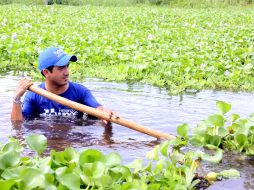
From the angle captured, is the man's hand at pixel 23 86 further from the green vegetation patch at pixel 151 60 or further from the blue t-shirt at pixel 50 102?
the green vegetation patch at pixel 151 60

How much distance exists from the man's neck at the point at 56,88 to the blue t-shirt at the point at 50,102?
0.12 ft

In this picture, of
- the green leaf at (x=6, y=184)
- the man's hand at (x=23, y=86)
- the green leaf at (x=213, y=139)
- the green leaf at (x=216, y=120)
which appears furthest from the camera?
the man's hand at (x=23, y=86)

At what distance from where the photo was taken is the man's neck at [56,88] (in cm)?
532

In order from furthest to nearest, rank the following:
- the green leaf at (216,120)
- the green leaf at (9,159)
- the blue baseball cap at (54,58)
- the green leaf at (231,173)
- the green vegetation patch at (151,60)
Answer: the green vegetation patch at (151,60)
the blue baseball cap at (54,58)
the green leaf at (216,120)
the green leaf at (231,173)
the green leaf at (9,159)

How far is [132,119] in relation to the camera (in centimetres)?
589

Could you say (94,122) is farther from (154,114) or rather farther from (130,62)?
(130,62)

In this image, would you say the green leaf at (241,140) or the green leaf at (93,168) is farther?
the green leaf at (241,140)

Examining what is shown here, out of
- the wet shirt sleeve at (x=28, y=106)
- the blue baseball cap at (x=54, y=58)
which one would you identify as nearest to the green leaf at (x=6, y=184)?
the blue baseball cap at (x=54, y=58)

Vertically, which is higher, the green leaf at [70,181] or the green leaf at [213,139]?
the green leaf at [70,181]

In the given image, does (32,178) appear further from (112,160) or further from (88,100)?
(88,100)

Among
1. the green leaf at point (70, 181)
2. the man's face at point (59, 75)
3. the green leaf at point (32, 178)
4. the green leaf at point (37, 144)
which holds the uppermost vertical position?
the man's face at point (59, 75)

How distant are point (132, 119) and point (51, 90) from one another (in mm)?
1050

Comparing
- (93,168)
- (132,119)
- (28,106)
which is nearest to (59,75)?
(28,106)

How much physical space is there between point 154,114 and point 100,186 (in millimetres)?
3245
